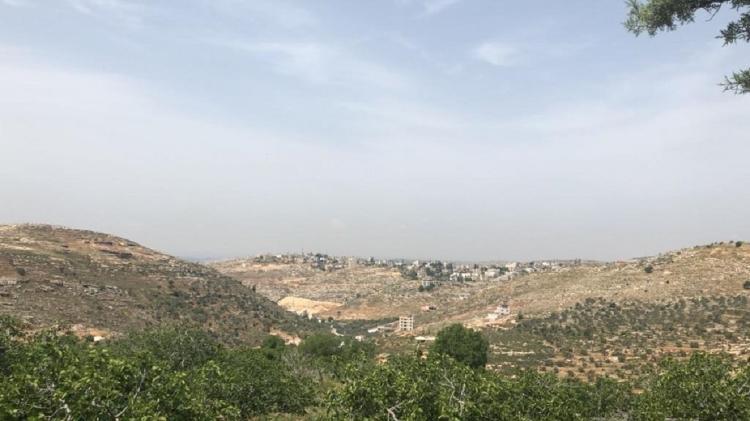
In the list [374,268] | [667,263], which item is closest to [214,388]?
[667,263]

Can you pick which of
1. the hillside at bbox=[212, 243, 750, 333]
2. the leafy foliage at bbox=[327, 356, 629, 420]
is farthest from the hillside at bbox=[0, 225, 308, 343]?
the leafy foliage at bbox=[327, 356, 629, 420]

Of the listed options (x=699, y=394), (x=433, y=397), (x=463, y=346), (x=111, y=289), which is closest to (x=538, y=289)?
(x=463, y=346)

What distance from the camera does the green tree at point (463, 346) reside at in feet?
155

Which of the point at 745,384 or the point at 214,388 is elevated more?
the point at 745,384

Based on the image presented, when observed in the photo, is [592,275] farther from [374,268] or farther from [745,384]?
[374,268]

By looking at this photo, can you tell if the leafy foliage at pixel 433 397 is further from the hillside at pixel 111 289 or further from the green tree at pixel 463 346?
the hillside at pixel 111 289

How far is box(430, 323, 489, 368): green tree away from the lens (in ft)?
155

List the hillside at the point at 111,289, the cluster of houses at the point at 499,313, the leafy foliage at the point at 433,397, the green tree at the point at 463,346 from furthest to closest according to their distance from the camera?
1. the cluster of houses at the point at 499,313
2. the hillside at the point at 111,289
3. the green tree at the point at 463,346
4. the leafy foliage at the point at 433,397

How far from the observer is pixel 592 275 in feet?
288

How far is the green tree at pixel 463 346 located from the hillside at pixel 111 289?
29.5 metres

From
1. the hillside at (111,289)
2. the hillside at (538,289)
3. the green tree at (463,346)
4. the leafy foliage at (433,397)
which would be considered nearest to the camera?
the leafy foliage at (433,397)

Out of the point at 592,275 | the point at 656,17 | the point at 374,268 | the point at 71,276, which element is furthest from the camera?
the point at 374,268

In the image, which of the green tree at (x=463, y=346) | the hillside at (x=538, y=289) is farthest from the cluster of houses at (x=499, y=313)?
the green tree at (x=463, y=346)

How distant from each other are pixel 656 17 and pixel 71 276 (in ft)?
236
